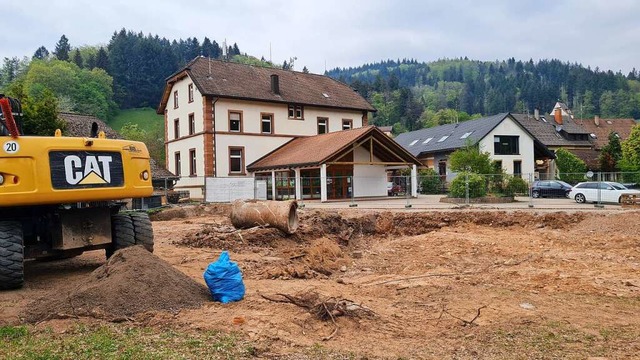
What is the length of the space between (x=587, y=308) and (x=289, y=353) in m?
5.12

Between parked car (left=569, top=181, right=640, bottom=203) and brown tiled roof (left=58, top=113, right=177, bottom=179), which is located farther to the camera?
brown tiled roof (left=58, top=113, right=177, bottom=179)

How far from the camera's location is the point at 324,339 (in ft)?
18.4

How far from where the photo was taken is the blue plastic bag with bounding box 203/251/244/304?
6.81 m

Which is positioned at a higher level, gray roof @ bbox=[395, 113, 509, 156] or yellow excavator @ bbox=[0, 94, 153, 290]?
gray roof @ bbox=[395, 113, 509, 156]

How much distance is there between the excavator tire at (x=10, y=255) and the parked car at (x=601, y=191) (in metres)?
23.9

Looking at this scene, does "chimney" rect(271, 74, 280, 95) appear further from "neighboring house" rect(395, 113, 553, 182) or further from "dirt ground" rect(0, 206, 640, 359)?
"dirt ground" rect(0, 206, 640, 359)

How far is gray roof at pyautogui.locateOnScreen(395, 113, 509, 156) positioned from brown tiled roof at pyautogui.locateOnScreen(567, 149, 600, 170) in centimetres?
1377

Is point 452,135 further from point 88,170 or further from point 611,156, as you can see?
point 88,170

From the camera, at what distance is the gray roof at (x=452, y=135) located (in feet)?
152

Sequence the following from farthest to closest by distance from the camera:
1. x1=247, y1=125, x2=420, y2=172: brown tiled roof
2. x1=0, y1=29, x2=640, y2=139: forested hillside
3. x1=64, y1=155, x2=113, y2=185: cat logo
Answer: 1. x1=0, y1=29, x2=640, y2=139: forested hillside
2. x1=247, y1=125, x2=420, y2=172: brown tiled roof
3. x1=64, y1=155, x2=113, y2=185: cat logo

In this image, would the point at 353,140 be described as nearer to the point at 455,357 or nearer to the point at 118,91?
the point at 455,357

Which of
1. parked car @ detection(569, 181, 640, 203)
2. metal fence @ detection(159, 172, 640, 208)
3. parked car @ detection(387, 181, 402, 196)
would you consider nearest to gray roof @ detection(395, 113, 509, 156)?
parked car @ detection(387, 181, 402, 196)

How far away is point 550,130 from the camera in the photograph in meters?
62.2

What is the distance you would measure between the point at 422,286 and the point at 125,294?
5154 mm
